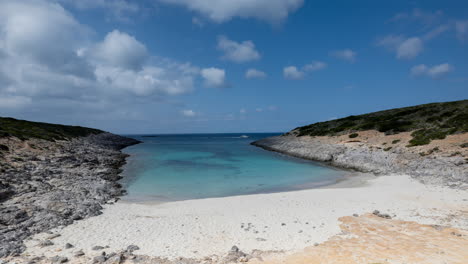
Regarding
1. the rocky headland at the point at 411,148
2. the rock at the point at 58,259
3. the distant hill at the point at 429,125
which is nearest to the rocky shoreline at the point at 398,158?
the rocky headland at the point at 411,148

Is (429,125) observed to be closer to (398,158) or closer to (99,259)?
(398,158)

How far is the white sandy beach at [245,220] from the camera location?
884cm

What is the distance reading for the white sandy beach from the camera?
8.84 metres

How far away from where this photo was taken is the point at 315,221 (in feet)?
36.8

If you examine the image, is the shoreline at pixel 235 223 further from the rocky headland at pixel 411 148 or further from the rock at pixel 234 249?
the rocky headland at pixel 411 148

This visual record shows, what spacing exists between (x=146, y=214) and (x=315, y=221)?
9.25m

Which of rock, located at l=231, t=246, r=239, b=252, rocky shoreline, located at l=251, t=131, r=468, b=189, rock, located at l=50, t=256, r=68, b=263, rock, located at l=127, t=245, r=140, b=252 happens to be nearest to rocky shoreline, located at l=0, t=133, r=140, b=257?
rock, located at l=50, t=256, r=68, b=263

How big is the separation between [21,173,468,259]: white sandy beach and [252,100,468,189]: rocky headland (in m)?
5.30

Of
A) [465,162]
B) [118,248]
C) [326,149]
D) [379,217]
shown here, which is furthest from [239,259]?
[326,149]

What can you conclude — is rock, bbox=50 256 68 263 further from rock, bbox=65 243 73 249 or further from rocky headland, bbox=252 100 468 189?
rocky headland, bbox=252 100 468 189

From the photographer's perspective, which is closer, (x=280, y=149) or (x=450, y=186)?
(x=450, y=186)

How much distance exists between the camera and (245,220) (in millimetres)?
11609

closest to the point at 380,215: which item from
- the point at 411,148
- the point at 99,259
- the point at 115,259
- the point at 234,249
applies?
the point at 234,249

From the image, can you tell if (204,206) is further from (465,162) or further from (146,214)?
(465,162)
